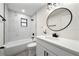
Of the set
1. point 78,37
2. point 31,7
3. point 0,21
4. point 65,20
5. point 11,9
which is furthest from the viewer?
point 31,7

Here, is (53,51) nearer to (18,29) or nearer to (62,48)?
(62,48)

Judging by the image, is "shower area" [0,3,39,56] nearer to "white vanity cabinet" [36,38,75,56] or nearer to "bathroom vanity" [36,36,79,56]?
"white vanity cabinet" [36,38,75,56]

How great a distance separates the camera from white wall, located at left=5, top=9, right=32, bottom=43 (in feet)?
5.20

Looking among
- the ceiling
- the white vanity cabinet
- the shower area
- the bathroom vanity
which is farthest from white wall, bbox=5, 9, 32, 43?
the bathroom vanity

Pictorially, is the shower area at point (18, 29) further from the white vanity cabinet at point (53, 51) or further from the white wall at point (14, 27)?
the white vanity cabinet at point (53, 51)

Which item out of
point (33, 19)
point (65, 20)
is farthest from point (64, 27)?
point (33, 19)

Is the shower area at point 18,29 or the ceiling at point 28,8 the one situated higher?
the ceiling at point 28,8

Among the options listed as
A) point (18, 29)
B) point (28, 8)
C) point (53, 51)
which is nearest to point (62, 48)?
point (53, 51)

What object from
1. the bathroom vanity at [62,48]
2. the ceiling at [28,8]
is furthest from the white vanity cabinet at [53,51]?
the ceiling at [28,8]

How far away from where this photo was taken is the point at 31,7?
6.06 ft

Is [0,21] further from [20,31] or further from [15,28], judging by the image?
[20,31]

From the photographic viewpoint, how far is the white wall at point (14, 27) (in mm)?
1586

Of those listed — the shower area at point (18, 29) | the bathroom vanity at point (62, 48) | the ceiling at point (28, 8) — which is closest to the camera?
the bathroom vanity at point (62, 48)

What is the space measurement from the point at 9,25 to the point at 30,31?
83 cm
